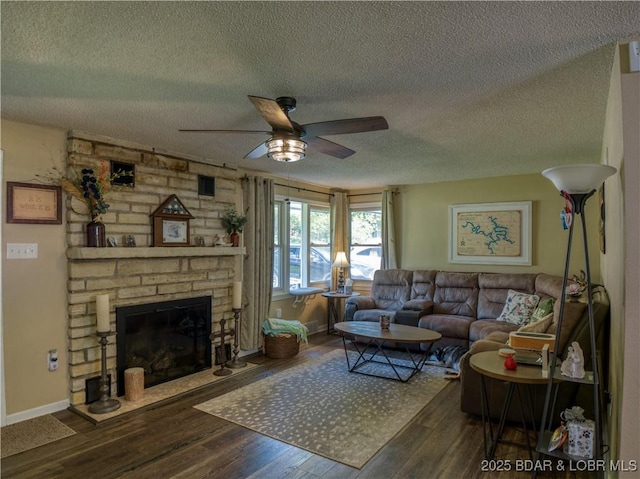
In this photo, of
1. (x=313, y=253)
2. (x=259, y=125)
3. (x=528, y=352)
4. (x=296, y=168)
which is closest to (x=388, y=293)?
(x=313, y=253)

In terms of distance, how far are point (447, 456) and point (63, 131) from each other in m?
3.93

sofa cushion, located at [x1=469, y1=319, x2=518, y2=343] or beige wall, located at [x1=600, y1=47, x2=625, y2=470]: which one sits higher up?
beige wall, located at [x1=600, y1=47, x2=625, y2=470]

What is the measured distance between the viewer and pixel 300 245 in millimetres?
6242

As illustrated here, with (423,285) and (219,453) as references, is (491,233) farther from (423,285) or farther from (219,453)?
(219,453)

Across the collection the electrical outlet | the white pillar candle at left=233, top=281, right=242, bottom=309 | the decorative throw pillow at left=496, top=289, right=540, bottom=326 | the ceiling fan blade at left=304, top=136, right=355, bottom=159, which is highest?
the ceiling fan blade at left=304, top=136, right=355, bottom=159

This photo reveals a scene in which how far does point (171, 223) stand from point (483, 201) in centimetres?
421

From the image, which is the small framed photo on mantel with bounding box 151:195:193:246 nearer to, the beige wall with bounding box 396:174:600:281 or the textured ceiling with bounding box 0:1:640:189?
the textured ceiling with bounding box 0:1:640:189

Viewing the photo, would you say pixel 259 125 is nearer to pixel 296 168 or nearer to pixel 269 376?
pixel 296 168

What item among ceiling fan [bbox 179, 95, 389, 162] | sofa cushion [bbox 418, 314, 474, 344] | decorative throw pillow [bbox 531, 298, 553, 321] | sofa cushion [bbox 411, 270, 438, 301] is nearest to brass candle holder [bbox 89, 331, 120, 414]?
ceiling fan [bbox 179, 95, 389, 162]

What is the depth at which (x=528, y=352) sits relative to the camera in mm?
2752

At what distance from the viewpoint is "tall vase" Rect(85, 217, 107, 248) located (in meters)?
3.39

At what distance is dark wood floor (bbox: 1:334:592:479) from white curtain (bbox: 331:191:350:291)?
3549 mm

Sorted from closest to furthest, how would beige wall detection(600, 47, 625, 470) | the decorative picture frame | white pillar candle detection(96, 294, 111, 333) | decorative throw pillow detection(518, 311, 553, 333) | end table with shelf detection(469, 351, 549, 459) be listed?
beige wall detection(600, 47, 625, 470) → end table with shelf detection(469, 351, 549, 459) → the decorative picture frame → decorative throw pillow detection(518, 311, 553, 333) → white pillar candle detection(96, 294, 111, 333)

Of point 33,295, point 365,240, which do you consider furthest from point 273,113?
point 365,240
